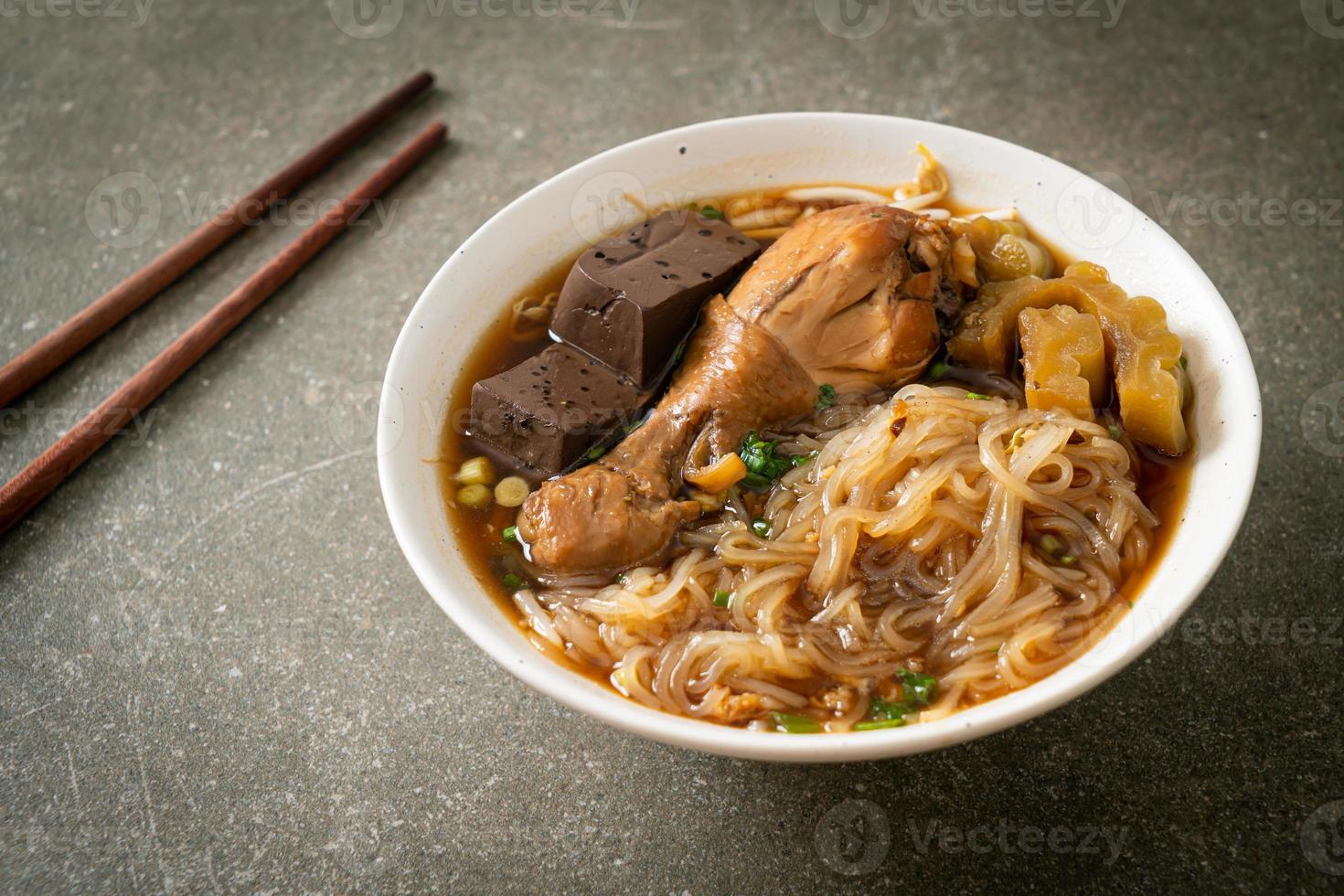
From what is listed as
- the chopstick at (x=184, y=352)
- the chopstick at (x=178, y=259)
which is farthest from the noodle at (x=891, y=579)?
the chopstick at (x=178, y=259)

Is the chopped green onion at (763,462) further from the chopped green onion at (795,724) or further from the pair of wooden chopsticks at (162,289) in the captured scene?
the pair of wooden chopsticks at (162,289)

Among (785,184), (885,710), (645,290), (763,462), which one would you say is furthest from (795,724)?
(785,184)

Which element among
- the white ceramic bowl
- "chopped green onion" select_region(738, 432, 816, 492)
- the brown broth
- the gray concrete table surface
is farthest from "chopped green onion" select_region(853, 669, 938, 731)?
"chopped green onion" select_region(738, 432, 816, 492)

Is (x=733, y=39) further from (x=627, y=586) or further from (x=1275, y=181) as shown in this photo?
(x=627, y=586)

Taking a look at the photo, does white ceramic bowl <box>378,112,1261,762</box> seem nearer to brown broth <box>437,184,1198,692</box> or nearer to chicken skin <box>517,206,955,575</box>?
brown broth <box>437,184,1198,692</box>

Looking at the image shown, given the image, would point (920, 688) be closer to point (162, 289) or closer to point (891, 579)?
point (891, 579)

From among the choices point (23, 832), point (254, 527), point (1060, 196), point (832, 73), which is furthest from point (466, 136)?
A: point (23, 832)

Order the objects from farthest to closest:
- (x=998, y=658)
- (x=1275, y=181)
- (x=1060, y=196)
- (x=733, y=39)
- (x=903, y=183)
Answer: (x=733, y=39) < (x=1275, y=181) < (x=903, y=183) < (x=1060, y=196) < (x=998, y=658)
